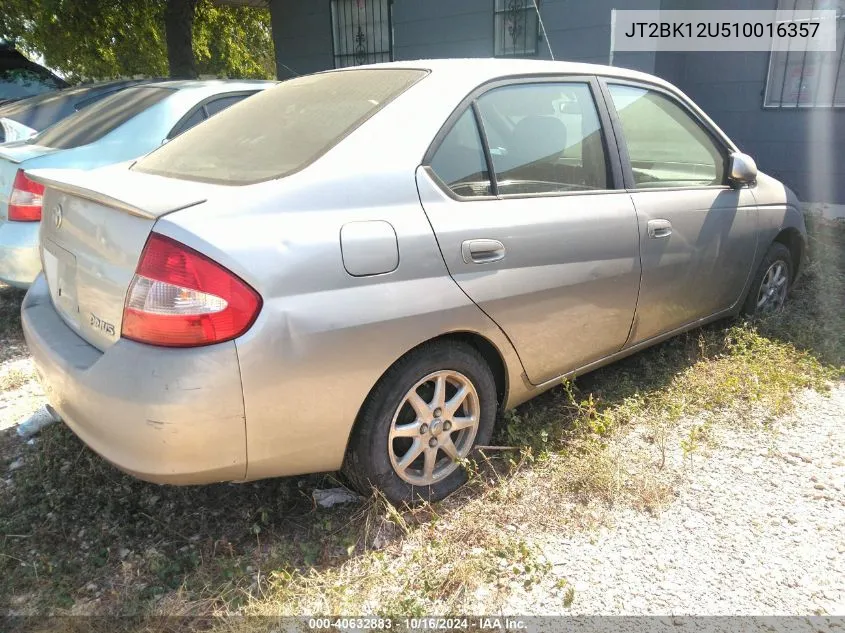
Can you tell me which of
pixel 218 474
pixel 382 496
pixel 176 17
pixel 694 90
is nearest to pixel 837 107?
pixel 694 90

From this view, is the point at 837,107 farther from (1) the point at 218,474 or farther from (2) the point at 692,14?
(1) the point at 218,474

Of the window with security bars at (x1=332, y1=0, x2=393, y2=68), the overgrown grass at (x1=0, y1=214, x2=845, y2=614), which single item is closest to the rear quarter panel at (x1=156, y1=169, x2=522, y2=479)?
the overgrown grass at (x1=0, y1=214, x2=845, y2=614)

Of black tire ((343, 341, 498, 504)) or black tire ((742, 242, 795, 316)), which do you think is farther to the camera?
black tire ((742, 242, 795, 316))

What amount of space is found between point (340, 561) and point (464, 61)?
6.67 ft

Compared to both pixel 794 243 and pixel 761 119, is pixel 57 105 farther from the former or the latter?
pixel 761 119

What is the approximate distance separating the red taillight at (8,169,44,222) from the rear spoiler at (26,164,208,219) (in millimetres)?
1315

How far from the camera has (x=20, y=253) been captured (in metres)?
3.61

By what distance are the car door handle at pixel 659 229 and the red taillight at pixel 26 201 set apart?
3.29m

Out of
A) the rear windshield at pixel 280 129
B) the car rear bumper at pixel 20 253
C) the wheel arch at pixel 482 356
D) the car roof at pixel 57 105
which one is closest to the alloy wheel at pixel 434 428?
the wheel arch at pixel 482 356

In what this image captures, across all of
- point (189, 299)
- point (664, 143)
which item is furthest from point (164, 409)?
point (664, 143)

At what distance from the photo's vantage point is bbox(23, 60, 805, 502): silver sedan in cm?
188

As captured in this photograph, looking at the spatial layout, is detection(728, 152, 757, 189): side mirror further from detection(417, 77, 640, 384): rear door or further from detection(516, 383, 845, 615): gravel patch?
detection(516, 383, 845, 615): gravel patch

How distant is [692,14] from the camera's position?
7305mm

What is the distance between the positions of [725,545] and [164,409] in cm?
197
